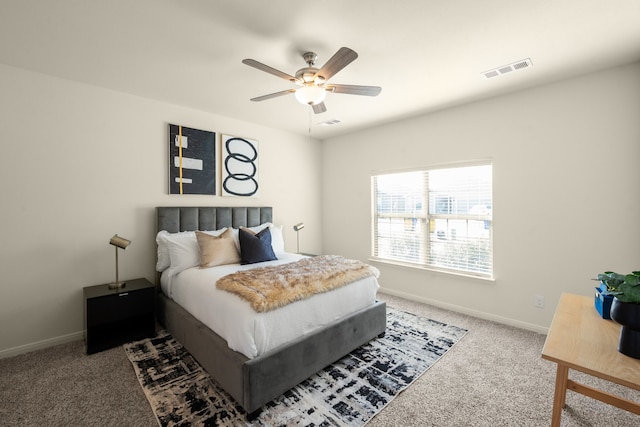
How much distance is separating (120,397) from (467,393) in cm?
250

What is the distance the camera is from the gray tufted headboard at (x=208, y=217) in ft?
10.8

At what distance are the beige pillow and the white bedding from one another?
0.38 feet

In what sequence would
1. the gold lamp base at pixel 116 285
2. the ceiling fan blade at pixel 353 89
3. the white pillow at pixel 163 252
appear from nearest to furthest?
the ceiling fan blade at pixel 353 89 < the gold lamp base at pixel 116 285 < the white pillow at pixel 163 252

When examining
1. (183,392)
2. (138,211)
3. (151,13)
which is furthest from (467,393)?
(138,211)

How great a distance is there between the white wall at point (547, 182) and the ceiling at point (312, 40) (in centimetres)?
32

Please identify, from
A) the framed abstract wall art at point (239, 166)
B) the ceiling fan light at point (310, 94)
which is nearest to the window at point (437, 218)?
the framed abstract wall art at point (239, 166)

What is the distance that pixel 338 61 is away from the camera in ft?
6.17

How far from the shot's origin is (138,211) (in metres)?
3.22

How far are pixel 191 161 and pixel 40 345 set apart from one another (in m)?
2.37

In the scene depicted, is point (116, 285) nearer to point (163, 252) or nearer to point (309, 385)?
A: point (163, 252)

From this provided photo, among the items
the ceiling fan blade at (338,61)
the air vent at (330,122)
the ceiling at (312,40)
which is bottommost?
the ceiling fan blade at (338,61)

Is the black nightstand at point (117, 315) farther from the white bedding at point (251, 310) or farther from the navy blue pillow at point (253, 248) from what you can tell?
the navy blue pillow at point (253, 248)

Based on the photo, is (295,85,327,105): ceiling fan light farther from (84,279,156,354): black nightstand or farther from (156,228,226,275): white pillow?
(84,279,156,354): black nightstand

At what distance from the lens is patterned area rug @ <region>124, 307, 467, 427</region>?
1.80 metres
